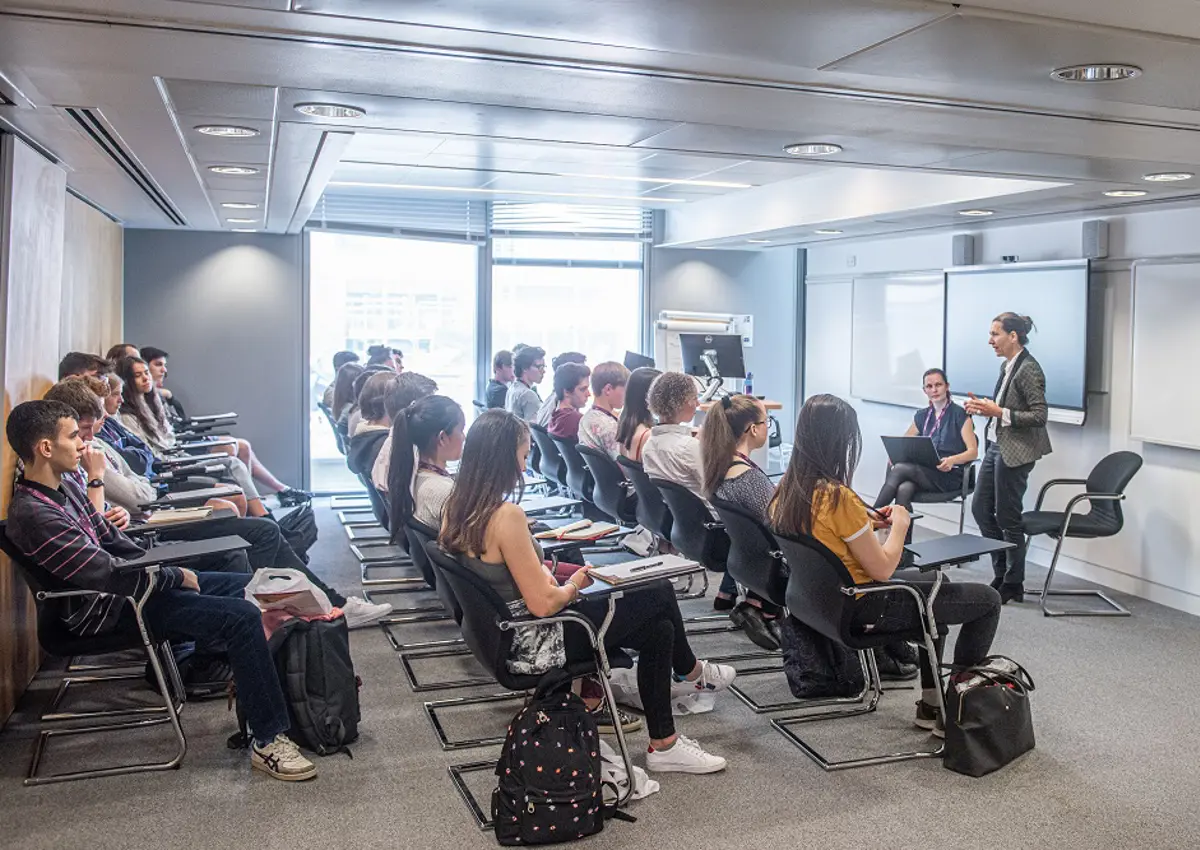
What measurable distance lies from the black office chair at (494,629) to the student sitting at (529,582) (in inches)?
1.6

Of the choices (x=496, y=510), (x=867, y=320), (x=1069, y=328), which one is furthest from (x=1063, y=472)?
(x=496, y=510)

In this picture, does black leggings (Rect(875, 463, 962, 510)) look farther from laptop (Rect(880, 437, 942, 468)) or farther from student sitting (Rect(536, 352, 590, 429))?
student sitting (Rect(536, 352, 590, 429))

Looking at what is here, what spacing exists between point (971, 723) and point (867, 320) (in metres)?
6.25

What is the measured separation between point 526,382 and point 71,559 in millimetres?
5130

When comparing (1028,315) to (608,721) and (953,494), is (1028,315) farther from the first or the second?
(608,721)

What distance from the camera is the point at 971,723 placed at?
3947 mm

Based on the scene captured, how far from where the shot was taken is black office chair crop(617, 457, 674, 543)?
5586mm

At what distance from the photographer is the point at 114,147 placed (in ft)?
16.3

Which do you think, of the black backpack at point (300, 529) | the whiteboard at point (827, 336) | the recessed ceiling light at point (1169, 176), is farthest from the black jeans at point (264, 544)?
the whiteboard at point (827, 336)

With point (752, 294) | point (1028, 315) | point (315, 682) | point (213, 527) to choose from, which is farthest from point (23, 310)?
point (752, 294)

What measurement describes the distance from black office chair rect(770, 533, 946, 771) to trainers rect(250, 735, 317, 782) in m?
1.80

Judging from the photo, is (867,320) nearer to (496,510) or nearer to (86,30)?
(496,510)

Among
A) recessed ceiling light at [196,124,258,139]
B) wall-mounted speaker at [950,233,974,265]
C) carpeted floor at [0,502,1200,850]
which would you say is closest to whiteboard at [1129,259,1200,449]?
wall-mounted speaker at [950,233,974,265]

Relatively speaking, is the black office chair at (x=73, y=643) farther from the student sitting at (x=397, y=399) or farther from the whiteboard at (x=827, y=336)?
the whiteboard at (x=827, y=336)
